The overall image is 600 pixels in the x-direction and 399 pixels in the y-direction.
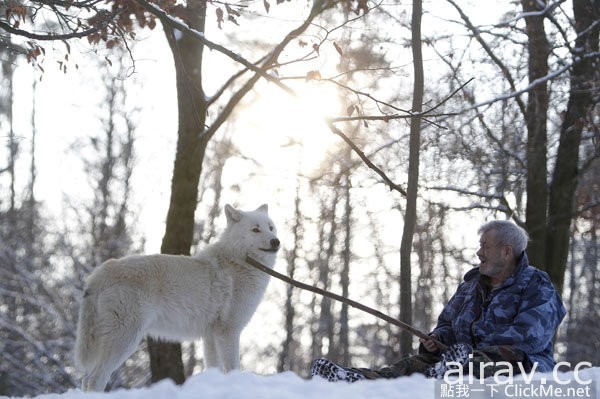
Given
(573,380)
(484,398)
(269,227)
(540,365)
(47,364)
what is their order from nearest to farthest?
(484,398) → (573,380) → (540,365) → (269,227) → (47,364)

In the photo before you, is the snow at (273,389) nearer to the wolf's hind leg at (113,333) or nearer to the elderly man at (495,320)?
the elderly man at (495,320)

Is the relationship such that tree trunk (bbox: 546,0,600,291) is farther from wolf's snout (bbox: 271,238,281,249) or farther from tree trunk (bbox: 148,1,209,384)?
tree trunk (bbox: 148,1,209,384)

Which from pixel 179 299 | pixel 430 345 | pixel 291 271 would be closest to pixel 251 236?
pixel 179 299

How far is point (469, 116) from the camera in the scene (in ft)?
41.2

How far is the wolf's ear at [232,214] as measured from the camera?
805 cm

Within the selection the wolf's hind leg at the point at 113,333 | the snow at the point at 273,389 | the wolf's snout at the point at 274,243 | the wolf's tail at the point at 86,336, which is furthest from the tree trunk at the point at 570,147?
the snow at the point at 273,389

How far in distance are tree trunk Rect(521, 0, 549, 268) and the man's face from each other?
6304mm

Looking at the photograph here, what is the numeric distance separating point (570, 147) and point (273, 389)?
9.42m

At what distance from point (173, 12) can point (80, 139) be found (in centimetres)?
1771

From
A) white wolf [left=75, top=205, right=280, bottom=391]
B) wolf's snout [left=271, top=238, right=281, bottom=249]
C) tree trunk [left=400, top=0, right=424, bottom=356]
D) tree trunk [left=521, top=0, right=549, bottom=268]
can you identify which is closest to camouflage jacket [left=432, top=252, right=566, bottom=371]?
tree trunk [left=400, top=0, right=424, bottom=356]

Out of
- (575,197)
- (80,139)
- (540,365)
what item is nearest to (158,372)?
(540,365)

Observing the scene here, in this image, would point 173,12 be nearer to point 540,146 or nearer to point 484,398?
point 484,398

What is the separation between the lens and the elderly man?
4977 mm

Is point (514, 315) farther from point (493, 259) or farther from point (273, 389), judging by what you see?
point (273, 389)
